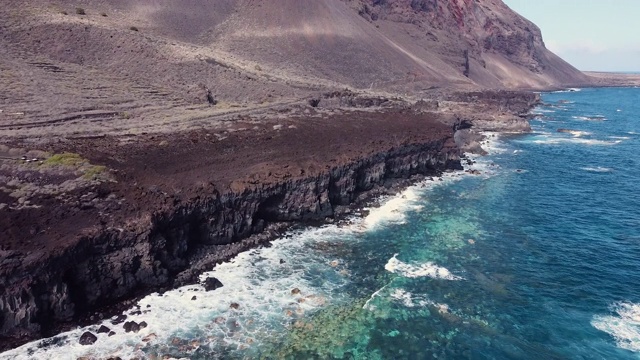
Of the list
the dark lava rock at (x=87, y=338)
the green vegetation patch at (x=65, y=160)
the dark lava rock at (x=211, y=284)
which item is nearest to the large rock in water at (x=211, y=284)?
the dark lava rock at (x=211, y=284)

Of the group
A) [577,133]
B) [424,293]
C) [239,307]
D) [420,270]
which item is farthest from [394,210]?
[577,133]

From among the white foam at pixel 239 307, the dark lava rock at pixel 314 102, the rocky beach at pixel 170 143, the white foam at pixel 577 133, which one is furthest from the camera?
the white foam at pixel 577 133

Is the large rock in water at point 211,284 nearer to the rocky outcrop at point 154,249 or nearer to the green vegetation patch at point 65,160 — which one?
the rocky outcrop at point 154,249

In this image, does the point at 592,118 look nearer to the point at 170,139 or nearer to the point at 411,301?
the point at 411,301

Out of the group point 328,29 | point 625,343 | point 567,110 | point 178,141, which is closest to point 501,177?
point 625,343

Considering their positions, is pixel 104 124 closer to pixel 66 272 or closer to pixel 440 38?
pixel 66 272

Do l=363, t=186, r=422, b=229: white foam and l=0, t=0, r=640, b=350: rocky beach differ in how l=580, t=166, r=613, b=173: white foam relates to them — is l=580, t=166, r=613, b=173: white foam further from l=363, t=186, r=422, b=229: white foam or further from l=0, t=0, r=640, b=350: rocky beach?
l=363, t=186, r=422, b=229: white foam

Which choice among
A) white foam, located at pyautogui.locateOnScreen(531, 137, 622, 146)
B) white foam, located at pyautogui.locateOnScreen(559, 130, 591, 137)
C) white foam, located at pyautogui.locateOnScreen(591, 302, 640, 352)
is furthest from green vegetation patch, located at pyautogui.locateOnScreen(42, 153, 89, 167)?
white foam, located at pyautogui.locateOnScreen(559, 130, 591, 137)

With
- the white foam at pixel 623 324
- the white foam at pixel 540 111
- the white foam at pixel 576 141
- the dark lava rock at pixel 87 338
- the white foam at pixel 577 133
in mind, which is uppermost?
the white foam at pixel 540 111
